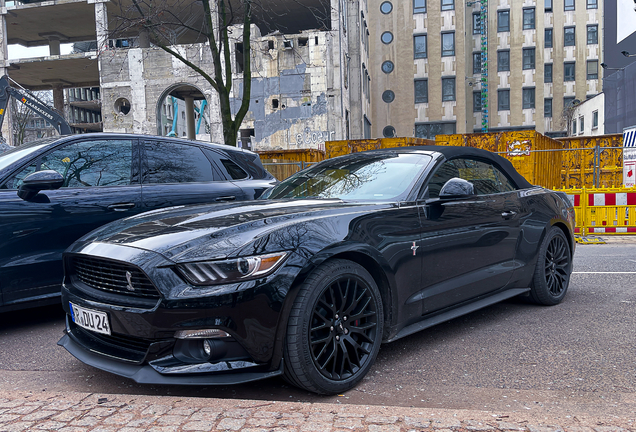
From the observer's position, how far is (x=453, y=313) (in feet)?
13.4

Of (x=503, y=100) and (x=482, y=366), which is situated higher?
(x=503, y=100)

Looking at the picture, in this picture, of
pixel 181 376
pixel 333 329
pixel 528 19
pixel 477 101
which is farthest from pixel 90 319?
pixel 528 19

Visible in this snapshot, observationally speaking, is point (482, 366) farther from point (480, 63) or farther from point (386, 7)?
point (480, 63)

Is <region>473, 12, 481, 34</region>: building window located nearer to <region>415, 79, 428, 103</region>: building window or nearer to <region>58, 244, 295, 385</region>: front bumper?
<region>415, 79, 428, 103</region>: building window

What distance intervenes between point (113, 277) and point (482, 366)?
7.85ft

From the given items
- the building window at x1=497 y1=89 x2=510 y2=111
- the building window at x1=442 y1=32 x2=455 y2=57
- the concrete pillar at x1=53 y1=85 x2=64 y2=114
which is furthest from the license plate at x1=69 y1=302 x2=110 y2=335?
the building window at x1=497 y1=89 x2=510 y2=111

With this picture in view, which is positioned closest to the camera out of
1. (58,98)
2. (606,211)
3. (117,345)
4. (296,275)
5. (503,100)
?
(296,275)

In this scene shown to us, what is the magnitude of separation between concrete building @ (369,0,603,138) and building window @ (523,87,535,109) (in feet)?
0.27

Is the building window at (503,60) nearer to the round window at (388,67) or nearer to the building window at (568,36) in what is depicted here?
the building window at (568,36)

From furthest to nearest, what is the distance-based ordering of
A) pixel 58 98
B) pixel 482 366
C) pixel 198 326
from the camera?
pixel 58 98
pixel 482 366
pixel 198 326

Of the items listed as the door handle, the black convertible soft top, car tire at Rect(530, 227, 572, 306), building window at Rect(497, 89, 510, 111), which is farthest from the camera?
building window at Rect(497, 89, 510, 111)

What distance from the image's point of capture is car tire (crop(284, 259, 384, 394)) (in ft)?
9.68

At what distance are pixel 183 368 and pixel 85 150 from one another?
2.99 metres

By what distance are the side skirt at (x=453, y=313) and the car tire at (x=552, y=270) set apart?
0.18 m
